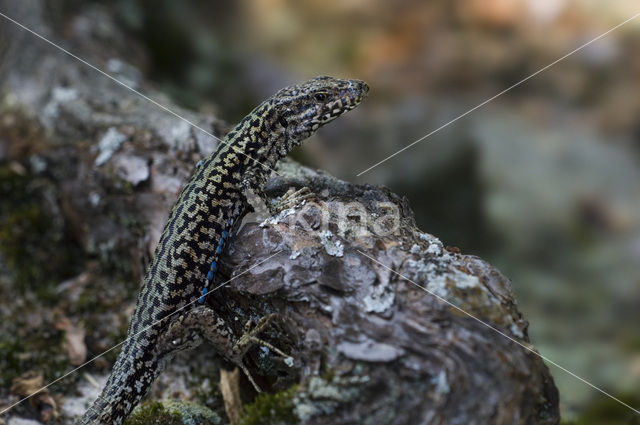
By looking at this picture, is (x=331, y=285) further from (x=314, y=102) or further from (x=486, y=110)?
(x=486, y=110)

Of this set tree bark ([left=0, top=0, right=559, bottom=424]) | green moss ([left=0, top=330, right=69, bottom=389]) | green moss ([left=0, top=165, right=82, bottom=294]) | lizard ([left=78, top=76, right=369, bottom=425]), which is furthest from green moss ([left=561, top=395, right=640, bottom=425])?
green moss ([left=0, top=165, right=82, bottom=294])

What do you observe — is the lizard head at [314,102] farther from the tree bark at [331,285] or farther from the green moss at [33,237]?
the green moss at [33,237]

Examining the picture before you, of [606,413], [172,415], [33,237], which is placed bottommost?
[172,415]

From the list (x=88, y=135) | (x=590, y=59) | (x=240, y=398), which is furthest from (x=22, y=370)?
(x=590, y=59)

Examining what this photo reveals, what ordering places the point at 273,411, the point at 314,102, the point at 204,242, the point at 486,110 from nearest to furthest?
1. the point at 273,411
2. the point at 204,242
3. the point at 314,102
4. the point at 486,110

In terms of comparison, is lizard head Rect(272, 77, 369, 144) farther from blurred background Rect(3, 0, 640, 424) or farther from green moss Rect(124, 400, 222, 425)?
blurred background Rect(3, 0, 640, 424)

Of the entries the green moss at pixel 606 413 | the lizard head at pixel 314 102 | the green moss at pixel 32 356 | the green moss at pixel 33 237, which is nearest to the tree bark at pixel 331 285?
the green moss at pixel 33 237

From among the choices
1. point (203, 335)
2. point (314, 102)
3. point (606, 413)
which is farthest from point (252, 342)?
point (606, 413)
